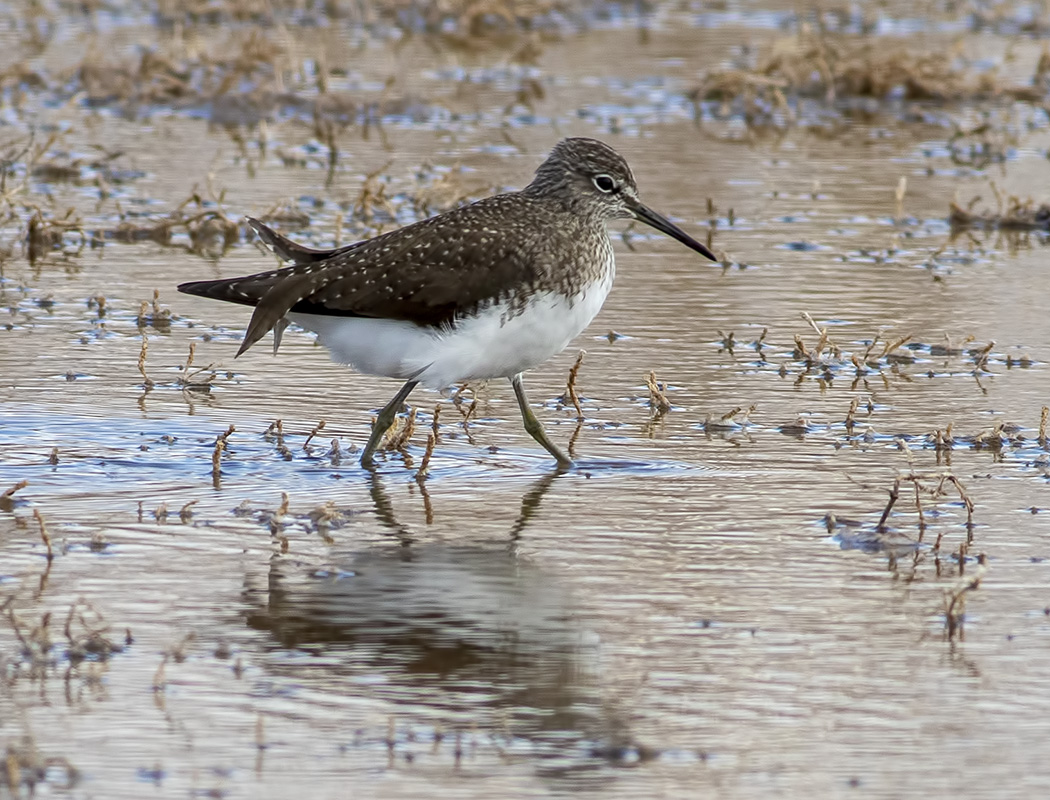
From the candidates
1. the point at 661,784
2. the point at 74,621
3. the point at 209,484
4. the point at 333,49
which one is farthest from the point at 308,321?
the point at 333,49

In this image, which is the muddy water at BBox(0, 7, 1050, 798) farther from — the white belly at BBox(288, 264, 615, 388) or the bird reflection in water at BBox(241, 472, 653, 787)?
the white belly at BBox(288, 264, 615, 388)

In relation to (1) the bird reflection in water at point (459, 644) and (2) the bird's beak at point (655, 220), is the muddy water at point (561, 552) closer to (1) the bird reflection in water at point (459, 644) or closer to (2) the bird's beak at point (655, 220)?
(1) the bird reflection in water at point (459, 644)

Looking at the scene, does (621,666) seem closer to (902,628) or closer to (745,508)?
(902,628)

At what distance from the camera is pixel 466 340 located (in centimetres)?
788

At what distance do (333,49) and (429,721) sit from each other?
15594mm

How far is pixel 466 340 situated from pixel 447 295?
0.21 m

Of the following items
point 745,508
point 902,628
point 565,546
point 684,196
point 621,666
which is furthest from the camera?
point 684,196

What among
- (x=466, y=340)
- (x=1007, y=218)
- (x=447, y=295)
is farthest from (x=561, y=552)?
(x=1007, y=218)

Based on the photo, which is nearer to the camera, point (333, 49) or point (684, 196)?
point (684, 196)

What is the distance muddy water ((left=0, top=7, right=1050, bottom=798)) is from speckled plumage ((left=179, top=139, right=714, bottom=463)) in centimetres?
52

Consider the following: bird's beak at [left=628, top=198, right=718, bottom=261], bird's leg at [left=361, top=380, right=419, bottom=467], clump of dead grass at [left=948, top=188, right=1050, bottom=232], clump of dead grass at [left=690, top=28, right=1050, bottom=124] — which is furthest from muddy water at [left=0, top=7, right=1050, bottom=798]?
clump of dead grass at [left=690, top=28, right=1050, bottom=124]

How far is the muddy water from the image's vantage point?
5086 mm

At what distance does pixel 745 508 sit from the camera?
297 inches

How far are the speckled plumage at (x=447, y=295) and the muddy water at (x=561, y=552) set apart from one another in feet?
1.70
